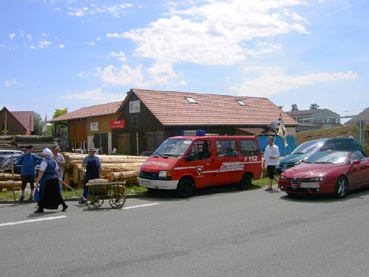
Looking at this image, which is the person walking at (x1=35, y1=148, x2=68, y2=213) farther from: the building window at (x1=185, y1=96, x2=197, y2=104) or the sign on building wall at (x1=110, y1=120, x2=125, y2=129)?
the sign on building wall at (x1=110, y1=120, x2=125, y2=129)

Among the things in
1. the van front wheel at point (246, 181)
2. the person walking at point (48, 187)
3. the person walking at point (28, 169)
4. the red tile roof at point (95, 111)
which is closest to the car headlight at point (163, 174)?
the person walking at point (48, 187)

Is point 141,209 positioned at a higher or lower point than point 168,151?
lower

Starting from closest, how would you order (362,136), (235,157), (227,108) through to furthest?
1. (235,157)
2. (362,136)
3. (227,108)

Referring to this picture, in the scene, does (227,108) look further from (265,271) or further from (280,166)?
(265,271)

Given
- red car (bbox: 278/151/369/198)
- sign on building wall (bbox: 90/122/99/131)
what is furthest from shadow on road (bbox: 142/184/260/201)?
sign on building wall (bbox: 90/122/99/131)

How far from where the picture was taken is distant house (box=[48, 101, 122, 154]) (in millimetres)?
41438

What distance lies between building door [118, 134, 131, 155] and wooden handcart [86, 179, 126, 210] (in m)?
26.5

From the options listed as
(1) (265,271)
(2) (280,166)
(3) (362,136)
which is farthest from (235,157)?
(3) (362,136)

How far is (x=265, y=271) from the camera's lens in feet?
16.5

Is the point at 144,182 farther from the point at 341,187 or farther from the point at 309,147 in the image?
the point at 309,147

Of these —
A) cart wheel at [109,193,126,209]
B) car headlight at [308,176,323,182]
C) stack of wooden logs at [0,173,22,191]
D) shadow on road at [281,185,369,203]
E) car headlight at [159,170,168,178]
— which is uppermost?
car headlight at [159,170,168,178]

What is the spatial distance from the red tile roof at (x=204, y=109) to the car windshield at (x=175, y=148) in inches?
704

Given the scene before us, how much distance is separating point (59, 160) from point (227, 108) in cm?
2774

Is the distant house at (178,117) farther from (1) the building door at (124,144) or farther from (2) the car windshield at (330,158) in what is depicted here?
(2) the car windshield at (330,158)
